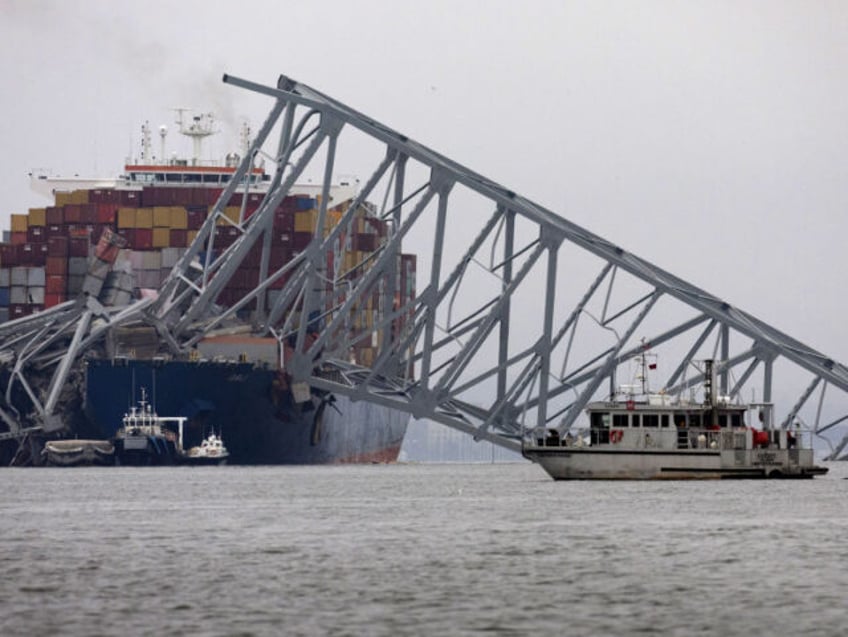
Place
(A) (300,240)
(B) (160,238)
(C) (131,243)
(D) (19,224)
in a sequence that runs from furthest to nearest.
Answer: (D) (19,224) < (B) (160,238) < (C) (131,243) < (A) (300,240)

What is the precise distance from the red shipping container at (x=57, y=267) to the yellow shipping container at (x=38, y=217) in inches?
446

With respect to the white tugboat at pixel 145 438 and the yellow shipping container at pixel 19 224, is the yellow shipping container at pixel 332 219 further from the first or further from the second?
the white tugboat at pixel 145 438

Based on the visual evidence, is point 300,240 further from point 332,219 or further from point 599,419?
point 599,419

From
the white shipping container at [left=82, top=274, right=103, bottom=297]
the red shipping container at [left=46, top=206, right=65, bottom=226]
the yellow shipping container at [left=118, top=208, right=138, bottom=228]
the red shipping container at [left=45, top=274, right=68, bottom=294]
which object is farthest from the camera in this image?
the red shipping container at [left=46, top=206, right=65, bottom=226]

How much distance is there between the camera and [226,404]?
128625 millimetres

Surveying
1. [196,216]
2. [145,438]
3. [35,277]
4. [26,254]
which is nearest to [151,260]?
[196,216]

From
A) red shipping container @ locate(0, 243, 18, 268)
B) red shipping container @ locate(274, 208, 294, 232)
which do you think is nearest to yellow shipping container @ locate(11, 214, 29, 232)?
red shipping container @ locate(0, 243, 18, 268)

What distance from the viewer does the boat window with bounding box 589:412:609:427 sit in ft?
278

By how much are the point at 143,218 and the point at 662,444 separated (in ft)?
239

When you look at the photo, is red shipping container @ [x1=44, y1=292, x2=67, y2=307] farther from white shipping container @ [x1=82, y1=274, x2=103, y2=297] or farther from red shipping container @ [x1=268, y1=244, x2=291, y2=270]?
red shipping container @ [x1=268, y1=244, x2=291, y2=270]

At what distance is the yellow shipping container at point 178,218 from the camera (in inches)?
5969

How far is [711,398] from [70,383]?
161 ft

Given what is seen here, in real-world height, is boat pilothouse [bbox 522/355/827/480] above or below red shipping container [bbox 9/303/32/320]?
below

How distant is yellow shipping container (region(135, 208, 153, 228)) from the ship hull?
786 inches
